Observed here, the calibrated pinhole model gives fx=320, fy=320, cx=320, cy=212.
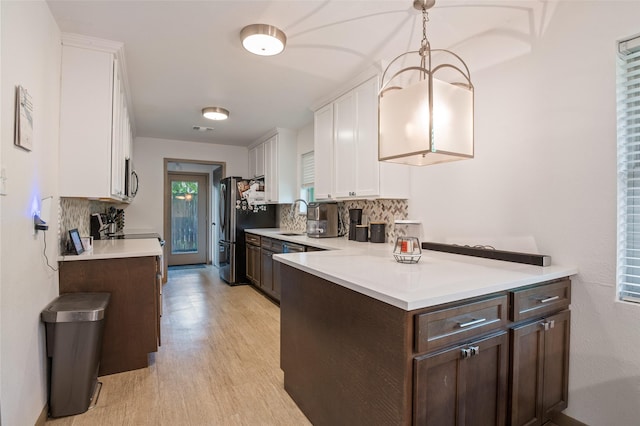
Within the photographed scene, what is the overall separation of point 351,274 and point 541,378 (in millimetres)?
1154

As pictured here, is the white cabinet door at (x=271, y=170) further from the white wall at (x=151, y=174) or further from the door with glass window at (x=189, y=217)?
the door with glass window at (x=189, y=217)

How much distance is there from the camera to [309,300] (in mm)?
1841

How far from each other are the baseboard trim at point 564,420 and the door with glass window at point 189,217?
681 cm

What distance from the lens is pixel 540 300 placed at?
5.39 ft

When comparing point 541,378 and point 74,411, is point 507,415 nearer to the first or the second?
point 541,378

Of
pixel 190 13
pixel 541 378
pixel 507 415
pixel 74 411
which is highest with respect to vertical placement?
pixel 190 13

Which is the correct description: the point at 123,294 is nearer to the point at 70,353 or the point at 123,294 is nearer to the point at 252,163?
the point at 70,353

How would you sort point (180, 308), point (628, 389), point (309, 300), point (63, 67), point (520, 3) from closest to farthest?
1. point (628, 389)
2. point (309, 300)
3. point (520, 3)
4. point (63, 67)
5. point (180, 308)

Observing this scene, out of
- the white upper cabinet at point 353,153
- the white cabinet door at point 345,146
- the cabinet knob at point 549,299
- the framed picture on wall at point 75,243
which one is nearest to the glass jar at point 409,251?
the cabinet knob at point 549,299

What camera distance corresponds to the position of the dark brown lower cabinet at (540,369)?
1.54 m

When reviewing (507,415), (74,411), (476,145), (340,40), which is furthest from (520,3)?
(74,411)

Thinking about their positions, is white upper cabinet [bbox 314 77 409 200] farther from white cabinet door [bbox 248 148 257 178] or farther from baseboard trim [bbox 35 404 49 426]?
baseboard trim [bbox 35 404 49 426]

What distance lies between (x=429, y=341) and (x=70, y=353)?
208cm

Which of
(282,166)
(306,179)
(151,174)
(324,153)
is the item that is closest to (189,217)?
(151,174)
